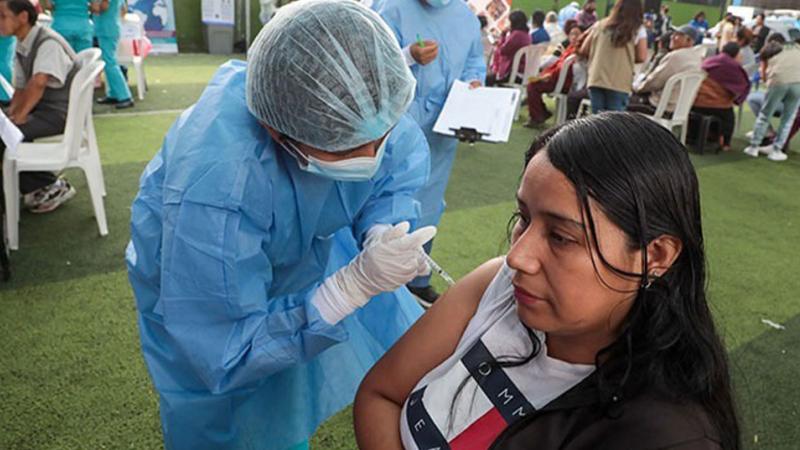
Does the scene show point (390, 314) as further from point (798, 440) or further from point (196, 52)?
point (196, 52)

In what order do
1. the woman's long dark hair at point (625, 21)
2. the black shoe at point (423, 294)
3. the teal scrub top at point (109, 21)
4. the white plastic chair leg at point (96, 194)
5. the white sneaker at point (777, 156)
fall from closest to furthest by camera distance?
the black shoe at point (423, 294) < the white plastic chair leg at point (96, 194) < the woman's long dark hair at point (625, 21) < the teal scrub top at point (109, 21) < the white sneaker at point (777, 156)

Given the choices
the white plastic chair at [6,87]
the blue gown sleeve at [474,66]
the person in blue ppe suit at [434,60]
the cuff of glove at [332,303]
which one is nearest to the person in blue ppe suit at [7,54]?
the white plastic chair at [6,87]

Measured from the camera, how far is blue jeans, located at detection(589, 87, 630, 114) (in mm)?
4437

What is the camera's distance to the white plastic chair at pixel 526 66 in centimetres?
648

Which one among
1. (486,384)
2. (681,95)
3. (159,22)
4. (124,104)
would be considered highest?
(486,384)

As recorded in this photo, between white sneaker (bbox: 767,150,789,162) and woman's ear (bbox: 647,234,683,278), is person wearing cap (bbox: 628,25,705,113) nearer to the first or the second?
white sneaker (bbox: 767,150,789,162)

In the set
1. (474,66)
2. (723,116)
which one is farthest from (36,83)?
(723,116)

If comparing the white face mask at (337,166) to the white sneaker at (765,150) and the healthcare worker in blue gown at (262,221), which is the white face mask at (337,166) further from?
the white sneaker at (765,150)

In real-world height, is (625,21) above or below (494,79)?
above

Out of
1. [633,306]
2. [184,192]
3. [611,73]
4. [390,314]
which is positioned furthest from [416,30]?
[611,73]

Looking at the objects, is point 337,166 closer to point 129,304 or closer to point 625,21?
point 129,304

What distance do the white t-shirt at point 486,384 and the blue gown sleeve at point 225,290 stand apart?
20 cm

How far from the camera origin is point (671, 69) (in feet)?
16.7

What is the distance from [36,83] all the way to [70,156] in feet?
1.62
